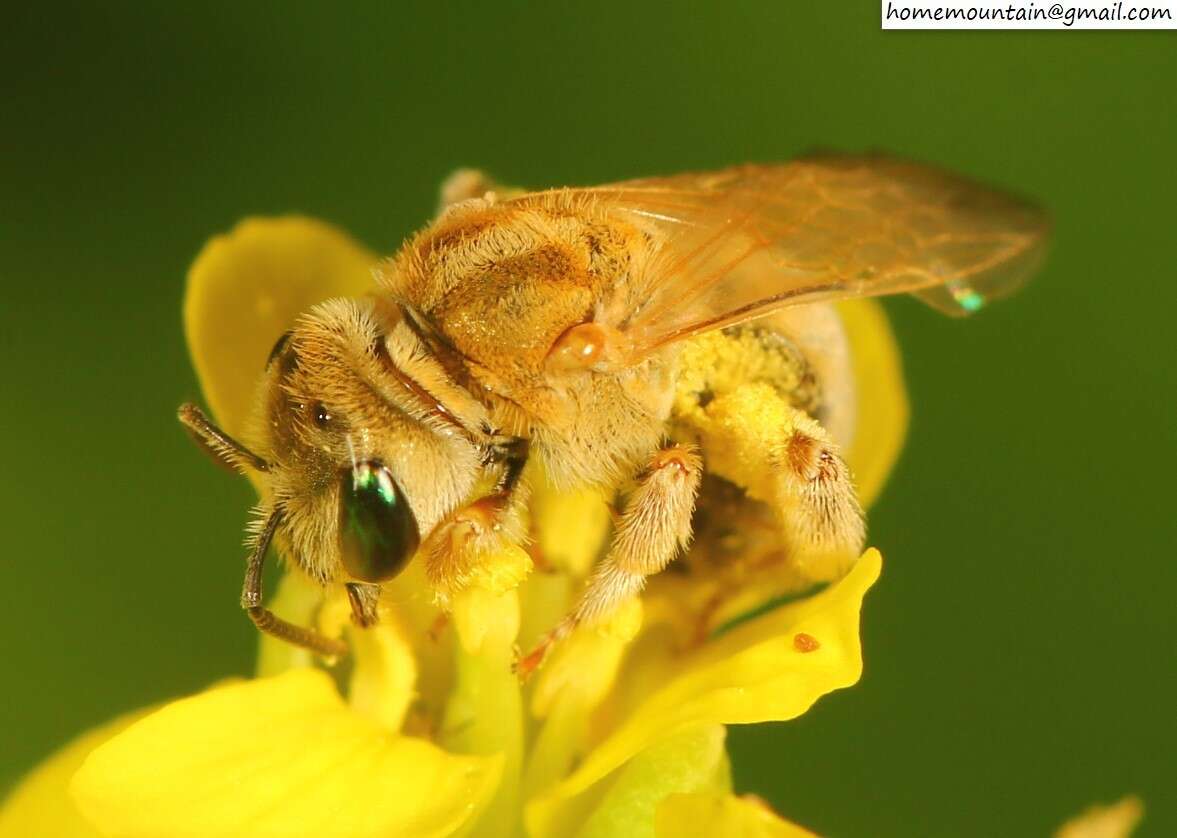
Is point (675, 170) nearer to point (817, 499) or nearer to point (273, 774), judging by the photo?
point (817, 499)

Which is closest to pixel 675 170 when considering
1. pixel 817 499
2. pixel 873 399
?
pixel 873 399

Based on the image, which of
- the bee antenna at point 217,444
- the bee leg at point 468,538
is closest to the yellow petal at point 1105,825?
the bee leg at point 468,538

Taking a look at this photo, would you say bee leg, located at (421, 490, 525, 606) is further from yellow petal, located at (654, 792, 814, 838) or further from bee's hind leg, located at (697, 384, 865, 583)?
yellow petal, located at (654, 792, 814, 838)

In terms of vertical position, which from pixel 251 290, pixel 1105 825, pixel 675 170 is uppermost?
pixel 675 170

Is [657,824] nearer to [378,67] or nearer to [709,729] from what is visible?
[709,729]

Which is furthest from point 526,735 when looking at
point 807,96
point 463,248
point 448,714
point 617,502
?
point 807,96

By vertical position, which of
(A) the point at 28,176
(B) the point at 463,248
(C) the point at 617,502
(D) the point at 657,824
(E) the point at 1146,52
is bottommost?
(D) the point at 657,824

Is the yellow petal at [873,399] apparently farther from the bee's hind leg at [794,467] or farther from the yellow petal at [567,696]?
the yellow petal at [567,696]
